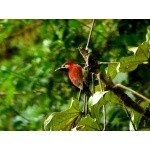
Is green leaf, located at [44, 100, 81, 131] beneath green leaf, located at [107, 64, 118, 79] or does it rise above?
beneath

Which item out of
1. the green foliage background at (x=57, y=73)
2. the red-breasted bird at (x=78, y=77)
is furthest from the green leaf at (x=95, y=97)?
the green foliage background at (x=57, y=73)

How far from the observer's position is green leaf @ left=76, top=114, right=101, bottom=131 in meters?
0.55

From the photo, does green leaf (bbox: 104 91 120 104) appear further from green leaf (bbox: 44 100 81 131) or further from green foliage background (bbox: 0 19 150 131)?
green foliage background (bbox: 0 19 150 131)

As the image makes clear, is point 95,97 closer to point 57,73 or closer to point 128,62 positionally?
point 128,62

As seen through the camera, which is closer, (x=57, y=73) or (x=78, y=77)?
(x=78, y=77)

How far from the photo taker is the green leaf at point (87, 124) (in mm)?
552

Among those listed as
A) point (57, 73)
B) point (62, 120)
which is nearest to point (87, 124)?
point (62, 120)

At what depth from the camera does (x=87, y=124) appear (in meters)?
0.55

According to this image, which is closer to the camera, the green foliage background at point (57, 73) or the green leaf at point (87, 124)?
the green leaf at point (87, 124)

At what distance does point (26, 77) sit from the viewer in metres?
1.26

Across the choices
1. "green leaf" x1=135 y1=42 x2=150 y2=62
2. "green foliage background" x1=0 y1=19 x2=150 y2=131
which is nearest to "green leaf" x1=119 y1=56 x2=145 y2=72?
"green leaf" x1=135 y1=42 x2=150 y2=62

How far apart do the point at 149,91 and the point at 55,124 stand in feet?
2.02

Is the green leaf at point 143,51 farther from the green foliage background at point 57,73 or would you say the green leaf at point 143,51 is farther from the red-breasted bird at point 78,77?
the green foliage background at point 57,73

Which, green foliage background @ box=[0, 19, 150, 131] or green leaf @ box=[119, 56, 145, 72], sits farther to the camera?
green foliage background @ box=[0, 19, 150, 131]
